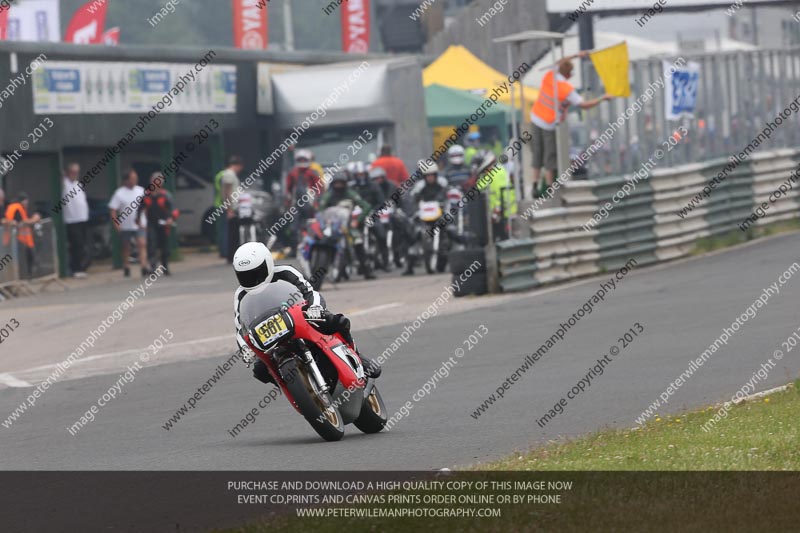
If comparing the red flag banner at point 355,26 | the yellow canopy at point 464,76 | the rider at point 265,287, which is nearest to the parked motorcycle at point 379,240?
the yellow canopy at point 464,76

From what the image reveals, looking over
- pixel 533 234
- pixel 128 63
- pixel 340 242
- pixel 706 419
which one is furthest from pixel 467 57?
pixel 706 419

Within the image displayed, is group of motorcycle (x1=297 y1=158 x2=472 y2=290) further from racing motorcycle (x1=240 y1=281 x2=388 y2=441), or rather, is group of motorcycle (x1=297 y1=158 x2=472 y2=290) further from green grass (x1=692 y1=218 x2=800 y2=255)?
racing motorcycle (x1=240 y1=281 x2=388 y2=441)

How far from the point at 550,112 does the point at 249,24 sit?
79.3 ft

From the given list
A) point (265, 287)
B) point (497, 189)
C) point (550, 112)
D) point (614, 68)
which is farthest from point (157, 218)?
point (265, 287)

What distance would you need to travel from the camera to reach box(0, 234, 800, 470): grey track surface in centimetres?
933

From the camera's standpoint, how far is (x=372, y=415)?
9.95 metres

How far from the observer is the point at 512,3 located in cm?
3791

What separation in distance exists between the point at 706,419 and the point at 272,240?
17449 millimetres

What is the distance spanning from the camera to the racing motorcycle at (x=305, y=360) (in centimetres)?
928

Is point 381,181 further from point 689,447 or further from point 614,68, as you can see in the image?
point 689,447

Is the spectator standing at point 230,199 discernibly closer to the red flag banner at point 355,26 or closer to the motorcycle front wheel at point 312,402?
the motorcycle front wheel at point 312,402

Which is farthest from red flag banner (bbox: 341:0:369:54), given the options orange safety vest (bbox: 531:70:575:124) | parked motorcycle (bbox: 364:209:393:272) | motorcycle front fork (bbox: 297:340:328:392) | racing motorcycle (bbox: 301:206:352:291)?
motorcycle front fork (bbox: 297:340:328:392)

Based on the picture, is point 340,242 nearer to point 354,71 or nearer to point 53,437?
point 354,71
